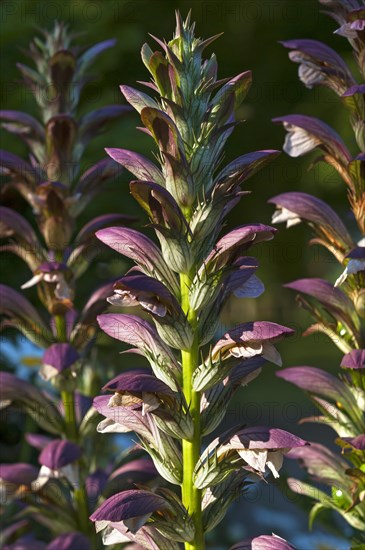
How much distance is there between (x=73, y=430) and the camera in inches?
49.1

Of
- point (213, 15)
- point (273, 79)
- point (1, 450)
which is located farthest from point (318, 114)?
point (1, 450)

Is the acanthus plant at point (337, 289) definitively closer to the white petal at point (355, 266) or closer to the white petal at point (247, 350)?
the white petal at point (355, 266)

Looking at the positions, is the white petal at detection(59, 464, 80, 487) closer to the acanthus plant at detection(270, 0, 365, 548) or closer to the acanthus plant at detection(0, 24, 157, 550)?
the acanthus plant at detection(0, 24, 157, 550)

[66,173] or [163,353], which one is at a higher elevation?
[66,173]

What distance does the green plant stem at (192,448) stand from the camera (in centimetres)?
76

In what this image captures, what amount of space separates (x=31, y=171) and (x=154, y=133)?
566 mm

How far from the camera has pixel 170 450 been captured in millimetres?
768

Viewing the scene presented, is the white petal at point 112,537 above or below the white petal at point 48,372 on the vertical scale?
below

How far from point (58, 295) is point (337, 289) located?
43 cm

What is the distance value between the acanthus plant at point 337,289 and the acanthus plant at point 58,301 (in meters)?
0.28

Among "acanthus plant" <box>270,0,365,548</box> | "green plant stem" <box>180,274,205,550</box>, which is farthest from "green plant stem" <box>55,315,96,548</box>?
"green plant stem" <box>180,274,205,550</box>

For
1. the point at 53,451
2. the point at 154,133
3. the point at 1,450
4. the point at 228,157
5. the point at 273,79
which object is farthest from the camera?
the point at 273,79

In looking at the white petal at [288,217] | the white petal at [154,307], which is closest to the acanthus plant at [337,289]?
the white petal at [288,217]

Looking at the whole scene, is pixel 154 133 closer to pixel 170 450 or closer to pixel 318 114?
pixel 170 450
